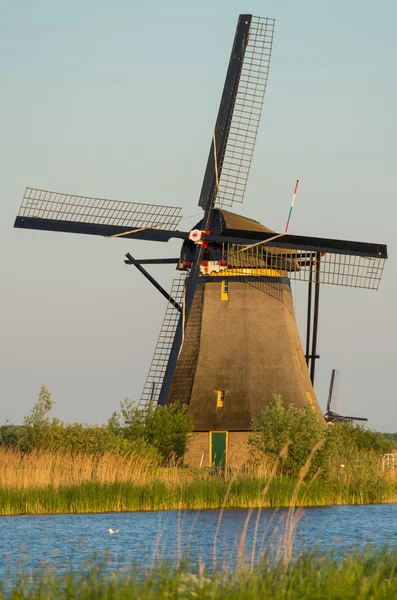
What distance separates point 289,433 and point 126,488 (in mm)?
5422

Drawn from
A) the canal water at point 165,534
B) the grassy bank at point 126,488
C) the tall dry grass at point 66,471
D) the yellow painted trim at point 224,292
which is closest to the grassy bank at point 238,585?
the canal water at point 165,534

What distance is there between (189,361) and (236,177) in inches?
201

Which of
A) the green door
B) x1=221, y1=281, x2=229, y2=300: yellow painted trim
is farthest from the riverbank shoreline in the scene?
x1=221, y1=281, x2=229, y2=300: yellow painted trim

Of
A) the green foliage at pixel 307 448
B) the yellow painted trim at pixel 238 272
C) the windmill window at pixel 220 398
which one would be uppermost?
the yellow painted trim at pixel 238 272

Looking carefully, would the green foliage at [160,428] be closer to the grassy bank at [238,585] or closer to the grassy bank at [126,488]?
the grassy bank at [126,488]

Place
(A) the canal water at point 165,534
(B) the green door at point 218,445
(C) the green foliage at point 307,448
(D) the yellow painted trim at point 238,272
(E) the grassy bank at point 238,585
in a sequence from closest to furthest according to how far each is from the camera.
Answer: (E) the grassy bank at point 238,585 → (A) the canal water at point 165,534 → (C) the green foliage at point 307,448 → (B) the green door at point 218,445 → (D) the yellow painted trim at point 238,272

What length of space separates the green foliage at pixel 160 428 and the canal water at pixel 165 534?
177 inches

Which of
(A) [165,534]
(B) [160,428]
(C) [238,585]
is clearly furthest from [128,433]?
(C) [238,585]

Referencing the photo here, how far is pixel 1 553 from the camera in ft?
50.5

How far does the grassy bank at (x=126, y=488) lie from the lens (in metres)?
21.1

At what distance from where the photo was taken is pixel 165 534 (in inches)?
704

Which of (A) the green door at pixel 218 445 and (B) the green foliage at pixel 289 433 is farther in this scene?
(A) the green door at pixel 218 445

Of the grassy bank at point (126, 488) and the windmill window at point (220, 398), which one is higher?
the windmill window at point (220, 398)

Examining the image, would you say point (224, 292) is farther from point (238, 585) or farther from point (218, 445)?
point (238, 585)
